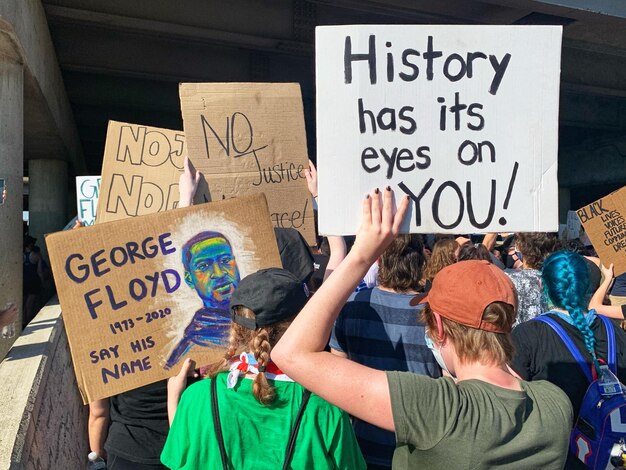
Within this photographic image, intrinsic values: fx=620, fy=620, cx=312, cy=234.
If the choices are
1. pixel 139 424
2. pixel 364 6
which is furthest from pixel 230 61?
pixel 139 424

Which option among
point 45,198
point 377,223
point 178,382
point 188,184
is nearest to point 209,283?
point 178,382

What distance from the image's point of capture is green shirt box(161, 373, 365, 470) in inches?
76.5

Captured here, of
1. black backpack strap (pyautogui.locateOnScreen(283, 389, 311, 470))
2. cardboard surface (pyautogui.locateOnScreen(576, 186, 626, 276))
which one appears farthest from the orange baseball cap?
cardboard surface (pyautogui.locateOnScreen(576, 186, 626, 276))

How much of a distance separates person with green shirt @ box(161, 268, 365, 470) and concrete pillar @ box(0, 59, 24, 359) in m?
5.88

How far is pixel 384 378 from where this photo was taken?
1604mm

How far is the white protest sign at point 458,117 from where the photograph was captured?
1969 millimetres

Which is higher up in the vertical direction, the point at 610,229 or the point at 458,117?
the point at 458,117

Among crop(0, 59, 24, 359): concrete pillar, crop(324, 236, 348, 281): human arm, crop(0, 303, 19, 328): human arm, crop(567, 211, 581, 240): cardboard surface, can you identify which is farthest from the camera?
crop(567, 211, 581, 240): cardboard surface

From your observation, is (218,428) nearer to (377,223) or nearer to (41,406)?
(377,223)

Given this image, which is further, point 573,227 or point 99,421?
point 573,227

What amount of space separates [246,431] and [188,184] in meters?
1.70

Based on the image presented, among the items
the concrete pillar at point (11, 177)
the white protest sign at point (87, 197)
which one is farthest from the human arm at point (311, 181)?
the concrete pillar at point (11, 177)

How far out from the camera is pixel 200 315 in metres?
2.59

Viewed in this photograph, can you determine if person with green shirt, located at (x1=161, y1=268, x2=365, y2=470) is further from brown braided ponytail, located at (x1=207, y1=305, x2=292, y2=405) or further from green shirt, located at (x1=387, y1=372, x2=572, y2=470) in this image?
green shirt, located at (x1=387, y1=372, x2=572, y2=470)
